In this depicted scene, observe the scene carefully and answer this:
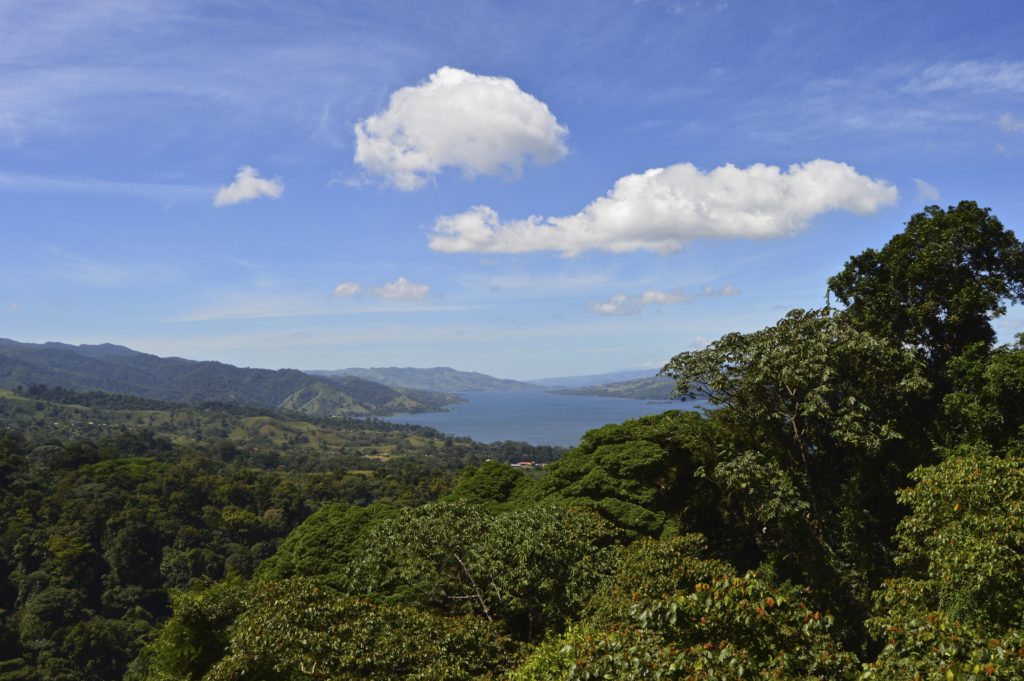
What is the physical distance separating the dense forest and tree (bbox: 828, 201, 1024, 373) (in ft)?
0.23

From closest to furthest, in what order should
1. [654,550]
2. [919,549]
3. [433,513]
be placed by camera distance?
[919,549] → [654,550] → [433,513]

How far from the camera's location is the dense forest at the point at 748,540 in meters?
7.61

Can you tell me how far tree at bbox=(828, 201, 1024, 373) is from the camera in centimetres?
1769

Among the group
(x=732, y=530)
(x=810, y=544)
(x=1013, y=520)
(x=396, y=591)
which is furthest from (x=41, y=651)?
(x=1013, y=520)

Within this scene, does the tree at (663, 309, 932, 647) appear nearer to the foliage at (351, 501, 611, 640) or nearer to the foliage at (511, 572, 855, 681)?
the foliage at (351, 501, 611, 640)

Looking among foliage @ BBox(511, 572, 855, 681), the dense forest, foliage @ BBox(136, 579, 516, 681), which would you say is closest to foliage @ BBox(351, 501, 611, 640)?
the dense forest

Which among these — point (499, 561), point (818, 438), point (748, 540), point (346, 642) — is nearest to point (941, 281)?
point (818, 438)

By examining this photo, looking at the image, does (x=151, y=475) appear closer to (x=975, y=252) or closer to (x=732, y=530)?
(x=732, y=530)

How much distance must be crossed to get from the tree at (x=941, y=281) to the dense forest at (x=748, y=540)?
2.8 inches

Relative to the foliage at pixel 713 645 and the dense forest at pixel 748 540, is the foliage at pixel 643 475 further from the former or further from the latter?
the foliage at pixel 713 645

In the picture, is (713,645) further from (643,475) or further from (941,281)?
(941,281)

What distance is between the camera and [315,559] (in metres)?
24.9

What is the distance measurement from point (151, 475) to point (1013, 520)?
105355 mm

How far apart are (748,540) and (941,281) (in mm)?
10119
